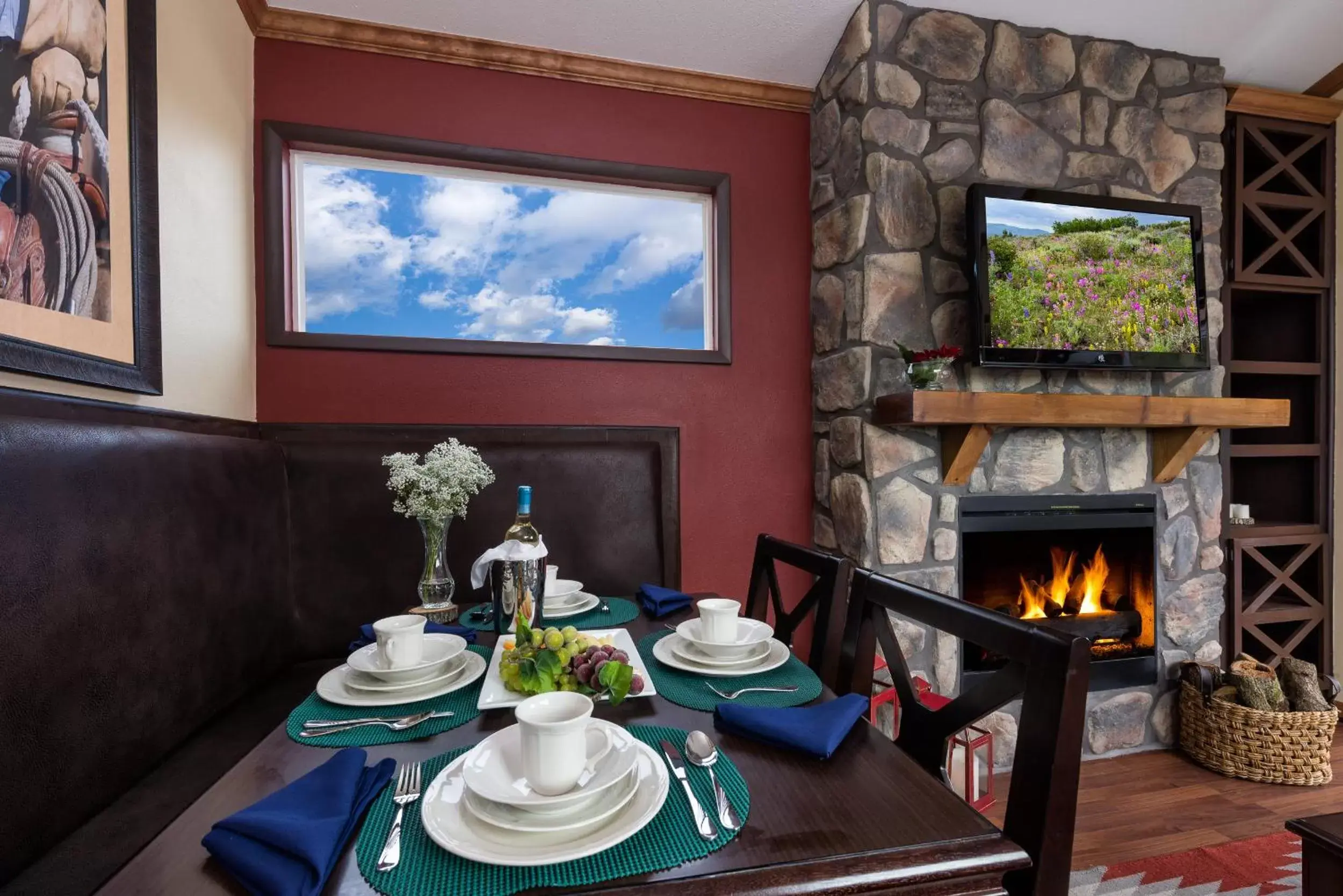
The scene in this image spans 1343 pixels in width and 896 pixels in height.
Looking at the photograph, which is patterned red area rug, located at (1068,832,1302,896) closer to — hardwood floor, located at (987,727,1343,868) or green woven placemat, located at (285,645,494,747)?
hardwood floor, located at (987,727,1343,868)

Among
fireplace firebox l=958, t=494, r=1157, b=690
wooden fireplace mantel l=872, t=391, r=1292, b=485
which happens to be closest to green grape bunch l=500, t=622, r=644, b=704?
wooden fireplace mantel l=872, t=391, r=1292, b=485

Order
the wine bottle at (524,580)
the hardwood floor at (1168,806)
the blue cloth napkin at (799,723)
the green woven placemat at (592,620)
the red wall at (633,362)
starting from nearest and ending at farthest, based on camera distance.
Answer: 1. the blue cloth napkin at (799,723)
2. the wine bottle at (524,580)
3. the green woven placemat at (592,620)
4. the hardwood floor at (1168,806)
5. the red wall at (633,362)

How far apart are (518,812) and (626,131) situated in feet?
8.05

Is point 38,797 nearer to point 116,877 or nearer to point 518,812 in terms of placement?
point 116,877

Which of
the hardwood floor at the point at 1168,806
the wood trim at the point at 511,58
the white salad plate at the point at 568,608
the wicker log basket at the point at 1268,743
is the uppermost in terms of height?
the wood trim at the point at 511,58

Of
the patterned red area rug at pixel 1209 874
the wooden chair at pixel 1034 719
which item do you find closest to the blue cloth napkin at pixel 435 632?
the wooden chair at pixel 1034 719

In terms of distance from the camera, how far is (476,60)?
2342 mm

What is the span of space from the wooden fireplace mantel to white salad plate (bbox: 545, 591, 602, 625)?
117 cm

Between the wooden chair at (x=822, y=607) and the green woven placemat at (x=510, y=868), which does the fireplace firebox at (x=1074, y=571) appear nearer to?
the wooden chair at (x=822, y=607)

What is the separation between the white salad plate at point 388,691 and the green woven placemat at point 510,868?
294 millimetres

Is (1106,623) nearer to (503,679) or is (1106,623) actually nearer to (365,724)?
(503,679)

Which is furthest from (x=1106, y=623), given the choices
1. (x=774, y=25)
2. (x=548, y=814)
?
(x=548, y=814)

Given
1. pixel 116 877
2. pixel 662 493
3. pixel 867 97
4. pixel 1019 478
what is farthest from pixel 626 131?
pixel 116 877

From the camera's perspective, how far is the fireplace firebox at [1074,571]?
2.41m
